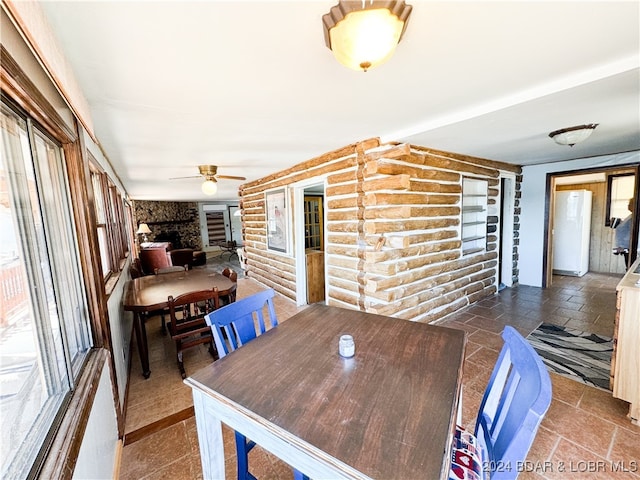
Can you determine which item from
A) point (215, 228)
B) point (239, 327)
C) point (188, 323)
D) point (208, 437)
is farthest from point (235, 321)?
point (215, 228)

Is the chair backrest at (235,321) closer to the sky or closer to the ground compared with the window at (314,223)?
closer to the ground

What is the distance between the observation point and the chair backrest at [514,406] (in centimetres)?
82

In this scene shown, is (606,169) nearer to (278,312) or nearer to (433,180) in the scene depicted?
(433,180)

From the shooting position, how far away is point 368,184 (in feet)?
9.57

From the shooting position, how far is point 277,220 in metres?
4.86

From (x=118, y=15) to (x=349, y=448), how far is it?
182cm

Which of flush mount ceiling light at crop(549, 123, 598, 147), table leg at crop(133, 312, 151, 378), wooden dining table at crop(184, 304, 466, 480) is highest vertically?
flush mount ceiling light at crop(549, 123, 598, 147)

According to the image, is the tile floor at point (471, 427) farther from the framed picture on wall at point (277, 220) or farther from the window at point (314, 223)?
the window at point (314, 223)

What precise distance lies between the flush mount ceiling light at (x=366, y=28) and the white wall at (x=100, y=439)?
6.23 feet

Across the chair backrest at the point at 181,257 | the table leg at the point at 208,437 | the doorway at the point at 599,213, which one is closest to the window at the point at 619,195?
the doorway at the point at 599,213

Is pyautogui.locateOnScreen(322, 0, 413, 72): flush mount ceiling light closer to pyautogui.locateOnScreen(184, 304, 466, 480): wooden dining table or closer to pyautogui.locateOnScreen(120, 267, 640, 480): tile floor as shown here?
pyautogui.locateOnScreen(184, 304, 466, 480): wooden dining table

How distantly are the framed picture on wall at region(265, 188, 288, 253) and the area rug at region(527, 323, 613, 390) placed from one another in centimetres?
374

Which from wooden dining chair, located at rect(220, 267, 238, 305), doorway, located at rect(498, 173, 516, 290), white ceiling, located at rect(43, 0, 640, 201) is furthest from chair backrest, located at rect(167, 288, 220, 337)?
doorway, located at rect(498, 173, 516, 290)

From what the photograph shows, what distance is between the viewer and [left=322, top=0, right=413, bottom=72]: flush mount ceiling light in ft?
3.15
